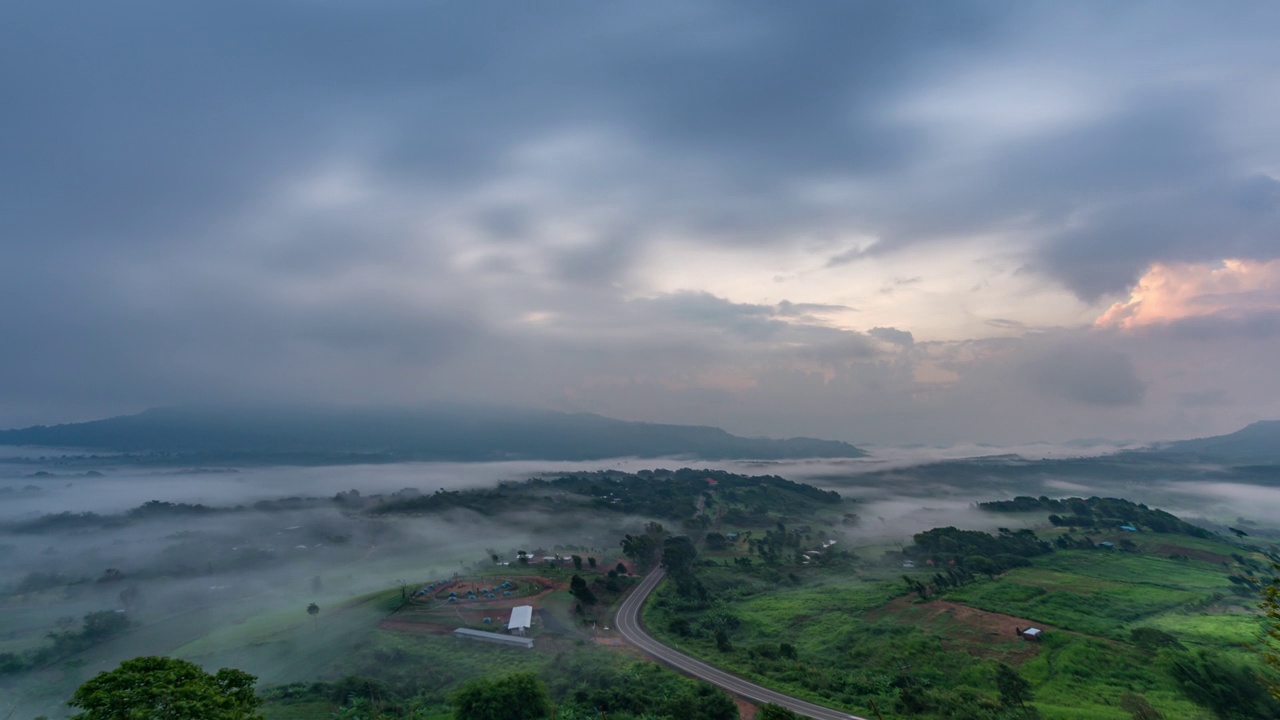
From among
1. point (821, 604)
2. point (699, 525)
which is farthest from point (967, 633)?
point (699, 525)

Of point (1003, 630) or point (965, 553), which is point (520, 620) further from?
point (965, 553)

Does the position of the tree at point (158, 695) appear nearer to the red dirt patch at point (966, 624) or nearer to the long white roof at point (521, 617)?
the long white roof at point (521, 617)

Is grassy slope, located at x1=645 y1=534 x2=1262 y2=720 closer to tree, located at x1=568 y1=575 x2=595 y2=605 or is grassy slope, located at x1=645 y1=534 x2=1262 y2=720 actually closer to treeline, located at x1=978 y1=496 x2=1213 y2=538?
tree, located at x1=568 y1=575 x2=595 y2=605

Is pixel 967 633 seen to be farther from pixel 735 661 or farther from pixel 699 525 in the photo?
pixel 699 525

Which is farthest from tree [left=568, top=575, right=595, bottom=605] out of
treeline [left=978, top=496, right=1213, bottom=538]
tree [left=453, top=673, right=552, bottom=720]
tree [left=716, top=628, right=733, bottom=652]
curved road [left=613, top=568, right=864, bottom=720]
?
treeline [left=978, top=496, right=1213, bottom=538]

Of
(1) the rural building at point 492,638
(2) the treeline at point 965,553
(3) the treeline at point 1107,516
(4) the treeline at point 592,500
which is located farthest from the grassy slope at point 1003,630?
(4) the treeline at point 592,500

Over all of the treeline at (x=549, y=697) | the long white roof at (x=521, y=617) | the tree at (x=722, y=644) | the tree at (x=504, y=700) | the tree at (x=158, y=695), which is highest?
the tree at (x=158, y=695)
